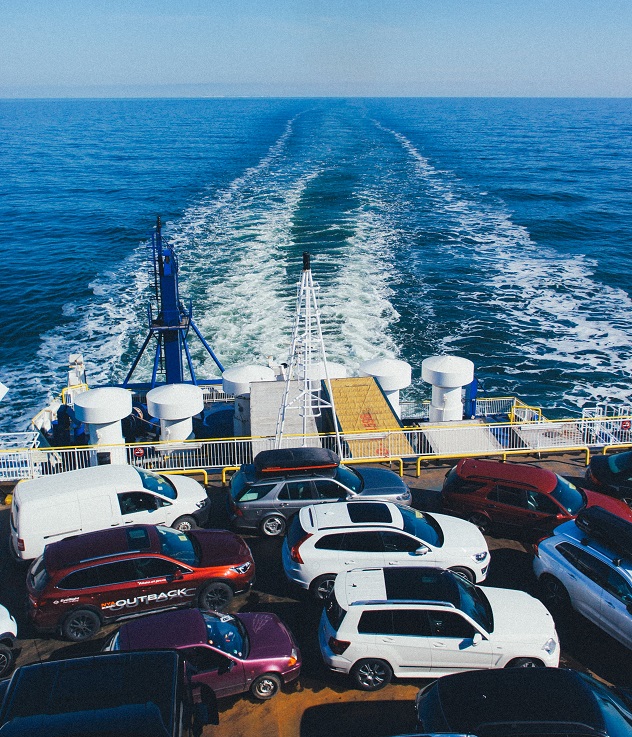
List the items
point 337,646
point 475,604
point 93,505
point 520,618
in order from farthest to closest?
1. point 93,505
2. point 475,604
3. point 520,618
4. point 337,646

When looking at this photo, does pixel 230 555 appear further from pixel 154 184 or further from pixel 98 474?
pixel 154 184

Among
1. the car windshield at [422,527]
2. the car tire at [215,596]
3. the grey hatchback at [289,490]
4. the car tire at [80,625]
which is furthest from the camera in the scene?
the grey hatchback at [289,490]

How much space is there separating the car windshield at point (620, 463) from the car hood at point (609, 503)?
1.06 metres

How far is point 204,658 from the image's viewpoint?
28.9 feet

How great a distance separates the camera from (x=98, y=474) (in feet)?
42.4

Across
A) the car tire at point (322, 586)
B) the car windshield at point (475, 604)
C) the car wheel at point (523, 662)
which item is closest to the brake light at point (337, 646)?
the car windshield at point (475, 604)

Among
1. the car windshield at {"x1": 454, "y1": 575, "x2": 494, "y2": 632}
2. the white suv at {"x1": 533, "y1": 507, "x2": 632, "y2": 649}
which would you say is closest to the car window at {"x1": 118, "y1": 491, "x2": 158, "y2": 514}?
the car windshield at {"x1": 454, "y1": 575, "x2": 494, "y2": 632}

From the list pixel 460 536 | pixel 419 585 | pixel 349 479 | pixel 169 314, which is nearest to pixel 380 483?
pixel 349 479

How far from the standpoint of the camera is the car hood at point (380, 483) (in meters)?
13.3

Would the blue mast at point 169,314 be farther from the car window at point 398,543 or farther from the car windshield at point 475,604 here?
the car windshield at point 475,604

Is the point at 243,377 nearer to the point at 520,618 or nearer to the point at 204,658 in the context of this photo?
the point at 204,658

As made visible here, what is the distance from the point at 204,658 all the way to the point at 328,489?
494 centimetres

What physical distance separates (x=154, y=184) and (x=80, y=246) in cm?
2360

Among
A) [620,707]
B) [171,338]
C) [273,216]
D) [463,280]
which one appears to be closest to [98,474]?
[620,707]
